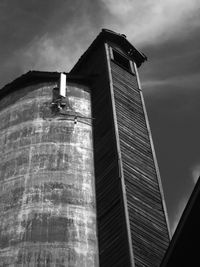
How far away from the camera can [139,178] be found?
67.2 ft

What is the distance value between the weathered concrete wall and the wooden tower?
0.59m

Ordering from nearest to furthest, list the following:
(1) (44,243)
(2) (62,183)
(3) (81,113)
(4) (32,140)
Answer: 1. (1) (44,243)
2. (2) (62,183)
3. (4) (32,140)
4. (3) (81,113)

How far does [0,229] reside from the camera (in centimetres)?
1867

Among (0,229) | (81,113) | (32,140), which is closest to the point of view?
(0,229)

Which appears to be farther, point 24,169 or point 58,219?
point 24,169

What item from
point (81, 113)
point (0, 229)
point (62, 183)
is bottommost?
point (0, 229)

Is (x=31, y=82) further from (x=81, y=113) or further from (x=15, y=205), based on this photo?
(x=15, y=205)

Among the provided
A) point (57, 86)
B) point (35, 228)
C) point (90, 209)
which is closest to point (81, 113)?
point (57, 86)

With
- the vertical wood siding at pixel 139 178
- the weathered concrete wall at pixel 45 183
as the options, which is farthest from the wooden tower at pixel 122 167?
the weathered concrete wall at pixel 45 183

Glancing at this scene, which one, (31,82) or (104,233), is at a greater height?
(31,82)

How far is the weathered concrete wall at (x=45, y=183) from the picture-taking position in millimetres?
17422

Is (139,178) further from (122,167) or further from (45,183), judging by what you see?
(45,183)

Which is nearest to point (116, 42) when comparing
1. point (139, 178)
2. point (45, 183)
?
point (139, 178)

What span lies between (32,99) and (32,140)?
3.44 meters
